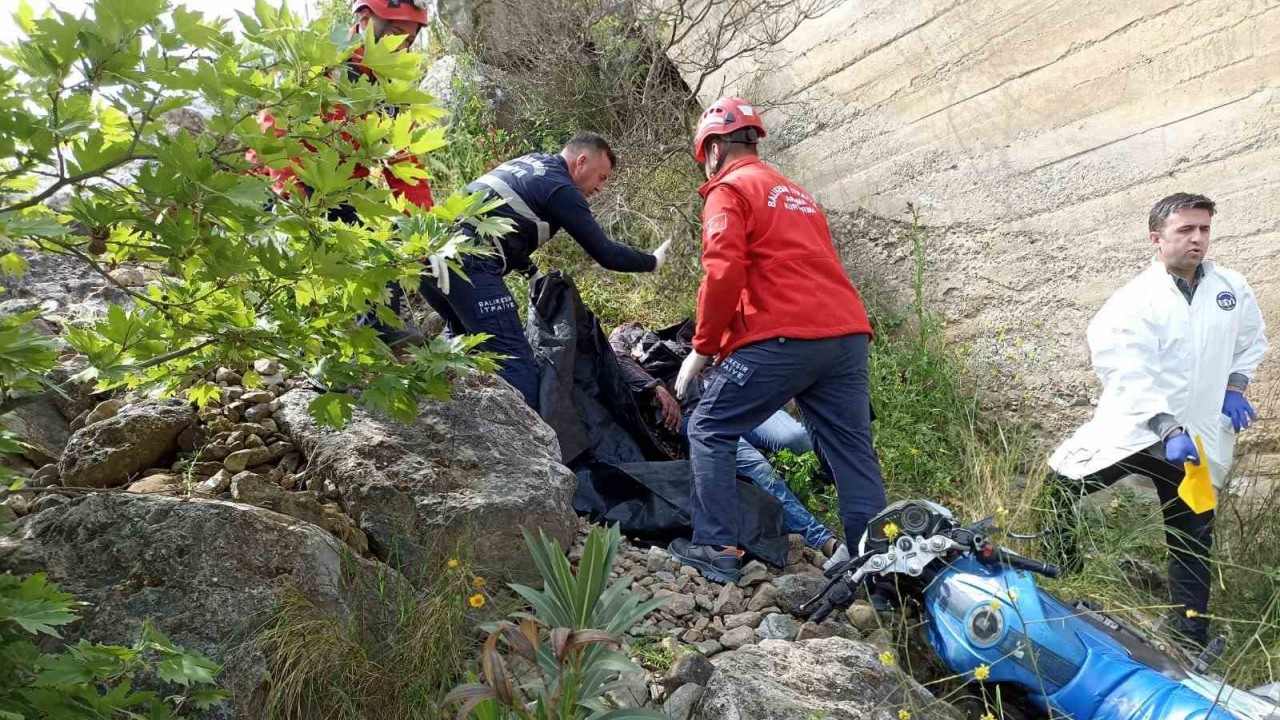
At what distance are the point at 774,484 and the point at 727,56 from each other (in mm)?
3723

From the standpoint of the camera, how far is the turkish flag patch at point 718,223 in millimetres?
3793

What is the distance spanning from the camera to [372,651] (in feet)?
8.68

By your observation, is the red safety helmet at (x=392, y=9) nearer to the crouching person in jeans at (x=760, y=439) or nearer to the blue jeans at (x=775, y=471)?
the crouching person in jeans at (x=760, y=439)

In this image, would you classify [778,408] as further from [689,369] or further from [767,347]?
[689,369]

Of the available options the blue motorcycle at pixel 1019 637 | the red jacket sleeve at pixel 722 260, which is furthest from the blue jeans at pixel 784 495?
the blue motorcycle at pixel 1019 637

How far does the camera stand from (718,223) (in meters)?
3.80

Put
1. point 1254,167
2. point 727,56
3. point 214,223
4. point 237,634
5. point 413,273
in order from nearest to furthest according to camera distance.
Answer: point 214,223 < point 413,273 < point 237,634 < point 1254,167 < point 727,56

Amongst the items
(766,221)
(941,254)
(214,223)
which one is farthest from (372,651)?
(941,254)

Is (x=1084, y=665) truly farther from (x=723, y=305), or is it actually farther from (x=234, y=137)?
(x=234, y=137)

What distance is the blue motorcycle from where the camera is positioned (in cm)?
267

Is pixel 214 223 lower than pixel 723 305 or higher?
higher

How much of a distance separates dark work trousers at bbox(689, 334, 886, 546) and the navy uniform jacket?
0.91 metres

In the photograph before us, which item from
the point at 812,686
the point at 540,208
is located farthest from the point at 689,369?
the point at 812,686

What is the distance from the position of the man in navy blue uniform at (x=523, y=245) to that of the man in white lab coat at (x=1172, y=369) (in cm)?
198
